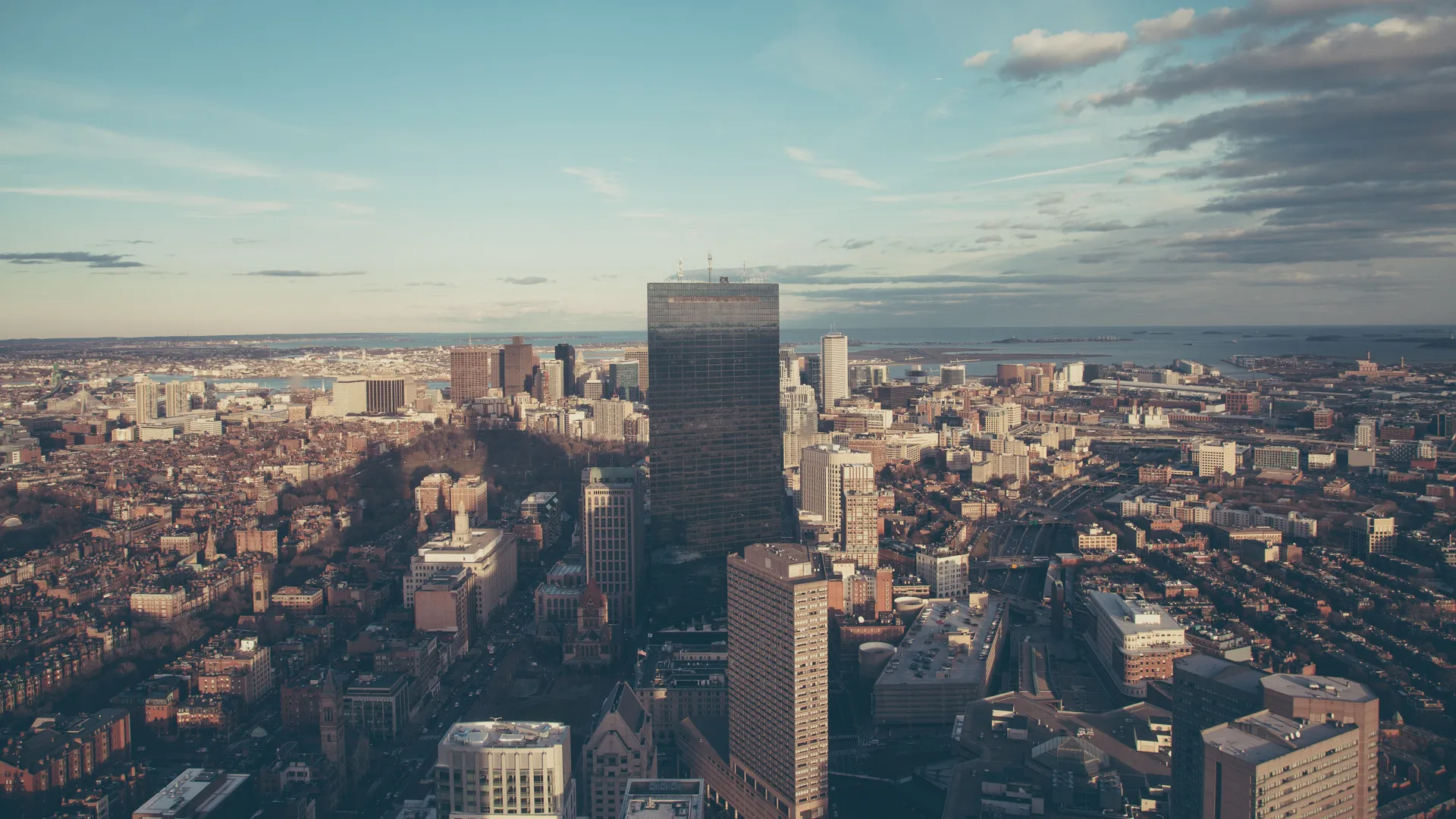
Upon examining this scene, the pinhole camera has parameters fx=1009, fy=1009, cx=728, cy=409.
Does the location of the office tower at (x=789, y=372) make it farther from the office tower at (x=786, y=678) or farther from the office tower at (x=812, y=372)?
the office tower at (x=786, y=678)

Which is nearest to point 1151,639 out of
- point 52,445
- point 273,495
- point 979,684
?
point 979,684

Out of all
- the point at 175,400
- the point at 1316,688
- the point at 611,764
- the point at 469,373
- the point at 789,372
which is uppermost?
the point at 469,373

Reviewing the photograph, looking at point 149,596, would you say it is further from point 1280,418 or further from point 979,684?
point 1280,418

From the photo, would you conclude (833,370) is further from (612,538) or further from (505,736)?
(505,736)

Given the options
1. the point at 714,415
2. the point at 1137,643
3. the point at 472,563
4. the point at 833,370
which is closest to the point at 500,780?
the point at 1137,643

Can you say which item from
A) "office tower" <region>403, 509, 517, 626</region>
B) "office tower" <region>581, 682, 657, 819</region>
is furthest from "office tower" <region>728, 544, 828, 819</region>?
"office tower" <region>403, 509, 517, 626</region>

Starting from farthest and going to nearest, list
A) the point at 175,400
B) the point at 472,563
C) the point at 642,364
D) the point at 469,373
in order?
the point at 642,364 → the point at 469,373 → the point at 175,400 → the point at 472,563
